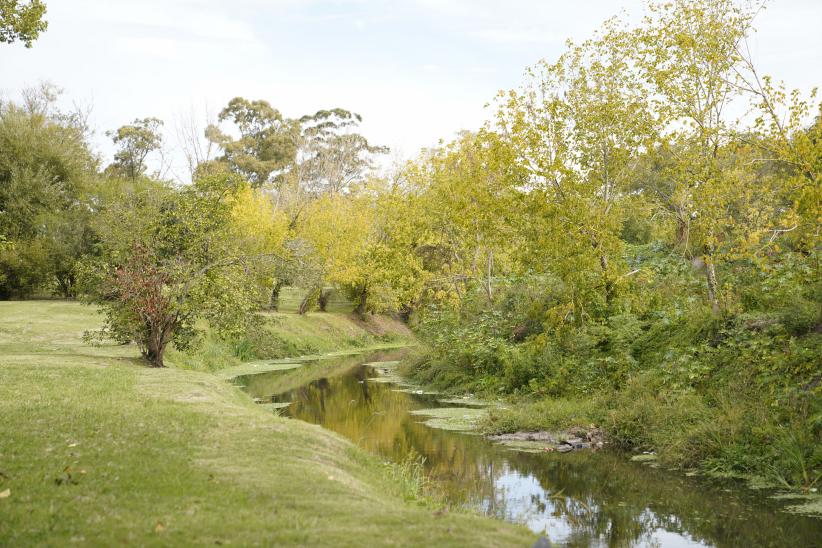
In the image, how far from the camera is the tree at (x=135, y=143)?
7838 centimetres

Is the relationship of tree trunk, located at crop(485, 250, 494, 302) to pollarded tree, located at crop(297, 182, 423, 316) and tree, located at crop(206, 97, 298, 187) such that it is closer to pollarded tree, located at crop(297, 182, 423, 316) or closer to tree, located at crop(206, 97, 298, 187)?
pollarded tree, located at crop(297, 182, 423, 316)

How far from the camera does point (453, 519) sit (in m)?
8.67

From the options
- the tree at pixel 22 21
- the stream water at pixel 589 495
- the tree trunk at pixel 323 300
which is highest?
the tree at pixel 22 21

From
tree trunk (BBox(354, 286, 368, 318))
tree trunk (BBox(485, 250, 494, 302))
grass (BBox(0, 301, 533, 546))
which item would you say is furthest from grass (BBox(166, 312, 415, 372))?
grass (BBox(0, 301, 533, 546))

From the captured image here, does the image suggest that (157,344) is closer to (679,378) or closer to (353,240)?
(679,378)

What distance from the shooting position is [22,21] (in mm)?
17969

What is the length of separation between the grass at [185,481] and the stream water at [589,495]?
2.08 metres

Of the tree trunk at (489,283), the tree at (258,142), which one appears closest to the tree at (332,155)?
the tree at (258,142)

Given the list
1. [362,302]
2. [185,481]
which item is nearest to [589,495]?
[185,481]

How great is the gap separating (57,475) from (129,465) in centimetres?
90

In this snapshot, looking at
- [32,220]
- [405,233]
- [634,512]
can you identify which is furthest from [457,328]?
[32,220]

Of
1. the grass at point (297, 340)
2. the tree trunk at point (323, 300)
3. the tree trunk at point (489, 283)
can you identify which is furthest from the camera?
the tree trunk at point (323, 300)

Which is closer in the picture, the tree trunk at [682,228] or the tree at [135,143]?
the tree trunk at [682,228]

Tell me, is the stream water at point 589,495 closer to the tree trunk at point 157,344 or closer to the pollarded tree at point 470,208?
the tree trunk at point 157,344
